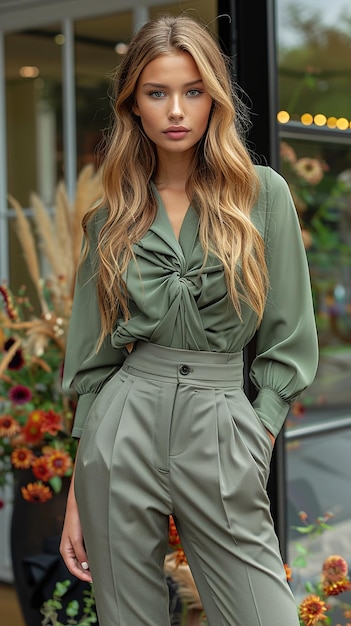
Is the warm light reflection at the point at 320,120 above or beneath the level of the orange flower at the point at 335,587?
above

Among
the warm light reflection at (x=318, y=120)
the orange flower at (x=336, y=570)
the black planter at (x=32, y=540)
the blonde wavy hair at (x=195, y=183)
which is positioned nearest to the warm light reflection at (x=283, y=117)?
the warm light reflection at (x=318, y=120)

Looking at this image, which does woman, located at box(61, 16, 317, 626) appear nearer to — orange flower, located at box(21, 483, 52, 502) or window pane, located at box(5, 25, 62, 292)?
orange flower, located at box(21, 483, 52, 502)

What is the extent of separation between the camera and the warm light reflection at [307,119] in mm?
2727

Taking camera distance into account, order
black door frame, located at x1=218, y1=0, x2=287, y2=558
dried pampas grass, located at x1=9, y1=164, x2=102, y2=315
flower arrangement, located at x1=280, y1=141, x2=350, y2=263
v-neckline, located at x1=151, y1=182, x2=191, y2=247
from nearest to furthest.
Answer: v-neckline, located at x1=151, y1=182, x2=191, y2=247 < black door frame, located at x1=218, y1=0, x2=287, y2=558 < dried pampas grass, located at x1=9, y1=164, x2=102, y2=315 < flower arrangement, located at x1=280, y1=141, x2=350, y2=263

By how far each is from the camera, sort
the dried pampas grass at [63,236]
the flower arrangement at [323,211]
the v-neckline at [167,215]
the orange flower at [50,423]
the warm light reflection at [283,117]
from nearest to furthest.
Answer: the v-neckline at [167,215] < the warm light reflection at [283,117] < the orange flower at [50,423] < the dried pampas grass at [63,236] < the flower arrangement at [323,211]

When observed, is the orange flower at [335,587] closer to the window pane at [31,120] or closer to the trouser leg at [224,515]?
the trouser leg at [224,515]

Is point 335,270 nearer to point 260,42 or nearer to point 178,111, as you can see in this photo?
point 260,42

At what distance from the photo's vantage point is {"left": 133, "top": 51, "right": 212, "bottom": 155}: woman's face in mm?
1650

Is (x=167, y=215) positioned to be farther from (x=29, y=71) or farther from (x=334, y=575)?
(x=29, y=71)

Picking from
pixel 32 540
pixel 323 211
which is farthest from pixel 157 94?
pixel 323 211

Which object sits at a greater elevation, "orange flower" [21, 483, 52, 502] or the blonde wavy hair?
the blonde wavy hair

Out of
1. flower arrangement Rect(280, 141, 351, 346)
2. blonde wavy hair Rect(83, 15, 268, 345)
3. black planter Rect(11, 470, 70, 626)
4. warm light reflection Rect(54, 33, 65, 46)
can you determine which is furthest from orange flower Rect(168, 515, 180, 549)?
flower arrangement Rect(280, 141, 351, 346)

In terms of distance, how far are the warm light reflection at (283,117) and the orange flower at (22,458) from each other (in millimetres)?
1175

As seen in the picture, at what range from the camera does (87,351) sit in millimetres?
1880
